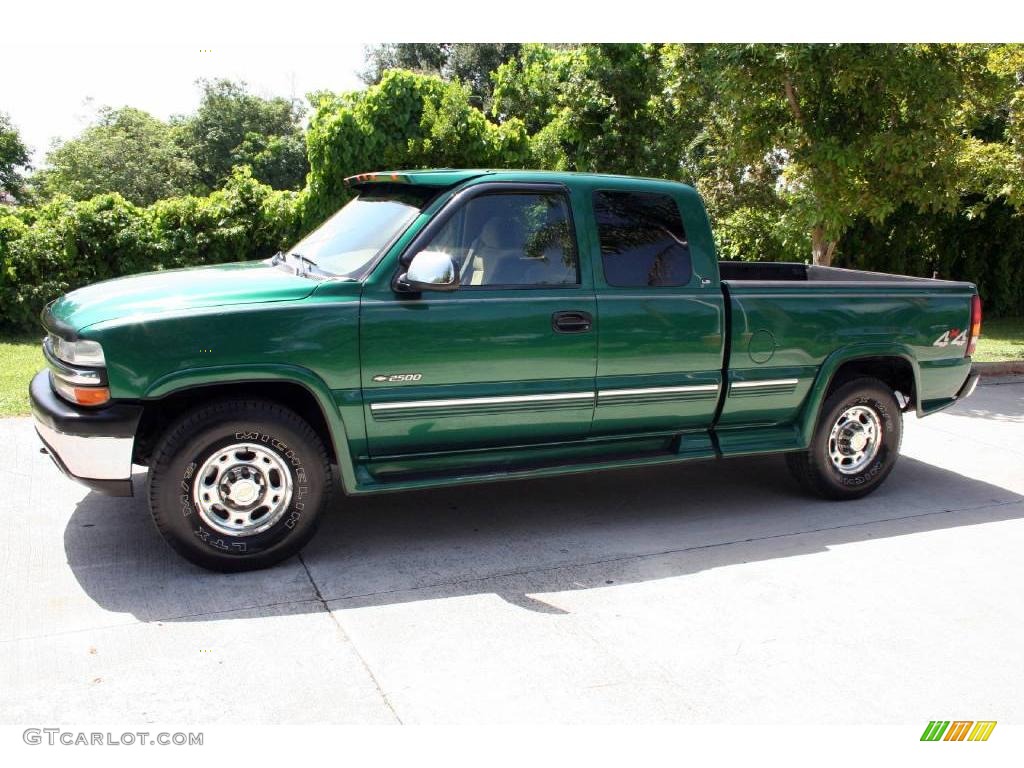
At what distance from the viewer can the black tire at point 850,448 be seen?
19.7 feet

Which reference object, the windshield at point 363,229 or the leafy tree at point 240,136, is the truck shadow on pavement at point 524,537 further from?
the leafy tree at point 240,136

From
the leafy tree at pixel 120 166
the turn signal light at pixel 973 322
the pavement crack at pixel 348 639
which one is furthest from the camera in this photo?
the leafy tree at pixel 120 166

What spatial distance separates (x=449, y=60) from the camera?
3994 centimetres

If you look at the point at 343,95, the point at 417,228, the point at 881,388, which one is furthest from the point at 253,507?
the point at 343,95

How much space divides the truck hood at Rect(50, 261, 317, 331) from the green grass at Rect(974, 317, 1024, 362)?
9.63 meters

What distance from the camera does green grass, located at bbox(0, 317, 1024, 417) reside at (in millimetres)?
7953

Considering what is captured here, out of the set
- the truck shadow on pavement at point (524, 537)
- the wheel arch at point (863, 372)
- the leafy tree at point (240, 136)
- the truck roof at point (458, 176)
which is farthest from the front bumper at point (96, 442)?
the leafy tree at point (240, 136)

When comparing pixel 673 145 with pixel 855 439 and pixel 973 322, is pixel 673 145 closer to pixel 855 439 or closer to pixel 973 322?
pixel 973 322

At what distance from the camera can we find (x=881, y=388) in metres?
6.16

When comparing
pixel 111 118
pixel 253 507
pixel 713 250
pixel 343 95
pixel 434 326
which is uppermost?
pixel 111 118

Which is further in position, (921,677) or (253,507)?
(253,507)

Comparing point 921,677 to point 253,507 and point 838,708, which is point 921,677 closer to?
point 838,708

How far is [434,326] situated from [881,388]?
3158 mm

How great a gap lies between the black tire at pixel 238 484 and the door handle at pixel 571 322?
A: 139 cm
